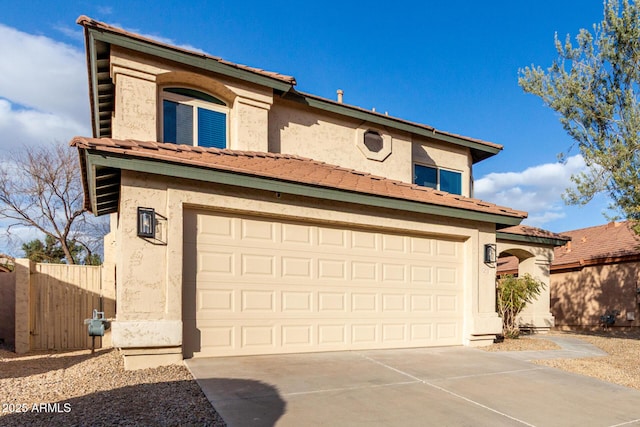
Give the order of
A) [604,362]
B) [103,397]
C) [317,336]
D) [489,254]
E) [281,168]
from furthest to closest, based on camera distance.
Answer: [489,254], [281,168], [604,362], [317,336], [103,397]

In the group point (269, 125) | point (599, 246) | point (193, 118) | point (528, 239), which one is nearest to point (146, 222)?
point (193, 118)

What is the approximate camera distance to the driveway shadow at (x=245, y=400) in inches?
199

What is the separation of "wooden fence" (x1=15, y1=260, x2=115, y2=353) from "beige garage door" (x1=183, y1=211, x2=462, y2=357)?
524cm

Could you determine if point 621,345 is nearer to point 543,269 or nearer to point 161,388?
point 543,269

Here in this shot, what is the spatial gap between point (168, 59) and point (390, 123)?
668 cm

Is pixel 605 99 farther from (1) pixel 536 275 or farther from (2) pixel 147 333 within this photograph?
(2) pixel 147 333

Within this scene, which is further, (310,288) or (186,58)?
(186,58)

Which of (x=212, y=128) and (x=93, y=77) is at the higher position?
(x=93, y=77)

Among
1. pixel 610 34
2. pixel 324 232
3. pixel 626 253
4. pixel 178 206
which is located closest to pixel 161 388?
pixel 178 206

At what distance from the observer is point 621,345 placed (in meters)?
12.2

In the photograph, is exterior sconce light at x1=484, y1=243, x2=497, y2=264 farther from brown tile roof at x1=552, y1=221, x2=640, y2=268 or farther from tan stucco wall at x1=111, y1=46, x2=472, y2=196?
brown tile roof at x1=552, y1=221, x2=640, y2=268

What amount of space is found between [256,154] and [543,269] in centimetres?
1170

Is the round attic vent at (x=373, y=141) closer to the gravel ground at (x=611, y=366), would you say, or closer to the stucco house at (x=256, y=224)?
the stucco house at (x=256, y=224)

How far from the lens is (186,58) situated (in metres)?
10.3
